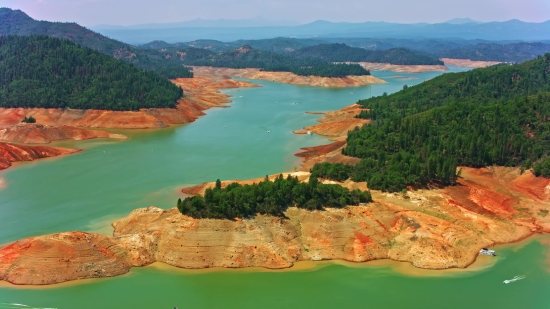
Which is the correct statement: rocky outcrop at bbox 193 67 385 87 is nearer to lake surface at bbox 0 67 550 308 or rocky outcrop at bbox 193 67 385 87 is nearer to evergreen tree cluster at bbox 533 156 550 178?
lake surface at bbox 0 67 550 308

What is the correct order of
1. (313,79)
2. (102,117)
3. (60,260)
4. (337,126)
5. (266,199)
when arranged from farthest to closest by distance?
(313,79)
(102,117)
(337,126)
(266,199)
(60,260)

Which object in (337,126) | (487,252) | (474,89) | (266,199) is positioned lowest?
(487,252)

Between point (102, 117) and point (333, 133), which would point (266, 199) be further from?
point (102, 117)

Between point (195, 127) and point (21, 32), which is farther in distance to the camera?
point (21, 32)

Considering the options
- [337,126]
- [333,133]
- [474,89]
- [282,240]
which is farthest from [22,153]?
[474,89]

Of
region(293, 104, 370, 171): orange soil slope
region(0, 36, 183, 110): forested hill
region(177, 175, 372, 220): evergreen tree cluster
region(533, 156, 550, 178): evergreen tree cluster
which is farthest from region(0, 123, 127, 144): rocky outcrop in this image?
region(533, 156, 550, 178): evergreen tree cluster

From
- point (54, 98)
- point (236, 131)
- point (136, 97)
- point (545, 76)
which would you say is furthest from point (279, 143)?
point (545, 76)

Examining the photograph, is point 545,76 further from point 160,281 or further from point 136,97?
point 160,281
